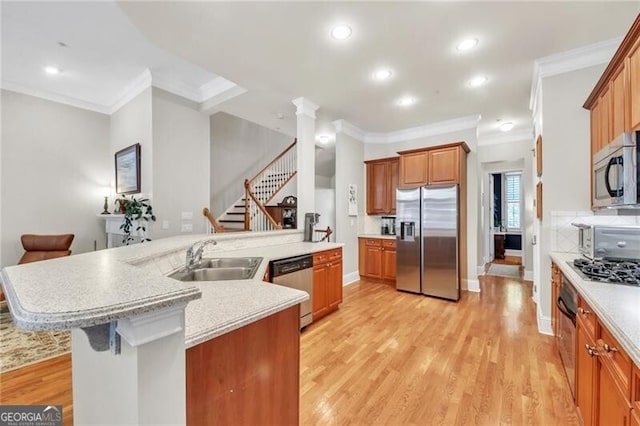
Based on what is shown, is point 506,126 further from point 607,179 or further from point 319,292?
point 319,292

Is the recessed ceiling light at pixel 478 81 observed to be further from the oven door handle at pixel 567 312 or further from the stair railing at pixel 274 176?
the stair railing at pixel 274 176

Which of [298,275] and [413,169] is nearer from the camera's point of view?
[298,275]

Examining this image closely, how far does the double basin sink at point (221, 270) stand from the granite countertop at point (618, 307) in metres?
1.82

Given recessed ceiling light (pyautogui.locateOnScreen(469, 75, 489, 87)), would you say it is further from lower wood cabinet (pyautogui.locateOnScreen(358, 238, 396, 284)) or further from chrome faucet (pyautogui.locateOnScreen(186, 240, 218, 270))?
chrome faucet (pyautogui.locateOnScreen(186, 240, 218, 270))

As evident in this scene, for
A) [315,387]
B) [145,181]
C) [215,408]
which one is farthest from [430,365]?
[145,181]

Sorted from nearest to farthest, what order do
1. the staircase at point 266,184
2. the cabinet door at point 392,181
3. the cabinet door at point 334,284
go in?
1. the cabinet door at point 334,284
2. the cabinet door at point 392,181
3. the staircase at point 266,184

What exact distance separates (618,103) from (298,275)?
9.75 feet

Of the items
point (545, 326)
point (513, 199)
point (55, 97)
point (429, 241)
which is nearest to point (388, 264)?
point (429, 241)

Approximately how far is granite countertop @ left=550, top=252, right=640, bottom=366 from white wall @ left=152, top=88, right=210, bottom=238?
4410mm

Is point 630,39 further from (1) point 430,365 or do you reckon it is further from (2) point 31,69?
(2) point 31,69

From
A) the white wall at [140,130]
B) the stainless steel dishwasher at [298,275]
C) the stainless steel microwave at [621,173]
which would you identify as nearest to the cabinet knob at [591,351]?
the stainless steel microwave at [621,173]

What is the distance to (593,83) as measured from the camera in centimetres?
273

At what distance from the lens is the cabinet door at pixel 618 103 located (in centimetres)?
190

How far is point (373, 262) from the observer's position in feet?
17.0
